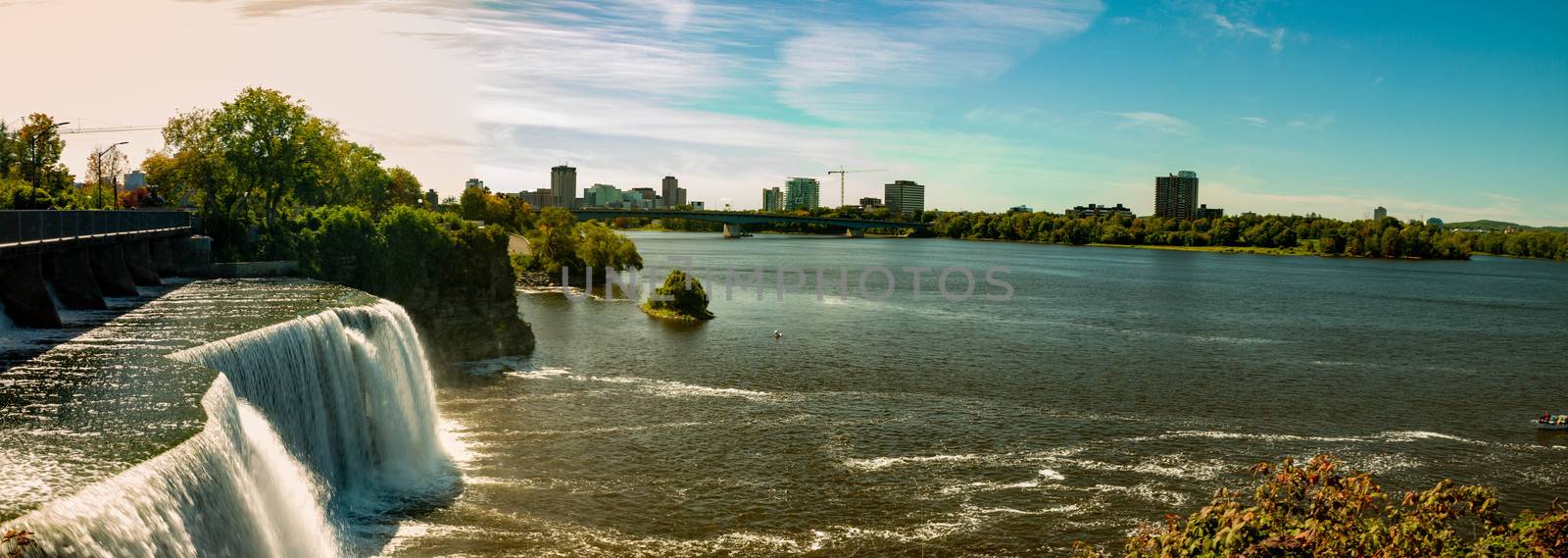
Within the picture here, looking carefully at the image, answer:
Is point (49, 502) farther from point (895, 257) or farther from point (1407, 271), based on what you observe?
point (1407, 271)

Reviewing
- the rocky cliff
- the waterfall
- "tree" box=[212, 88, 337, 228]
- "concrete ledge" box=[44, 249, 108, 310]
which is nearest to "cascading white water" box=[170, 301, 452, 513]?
the waterfall

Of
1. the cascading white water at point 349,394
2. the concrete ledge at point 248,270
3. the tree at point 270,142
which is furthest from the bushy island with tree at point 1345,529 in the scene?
the tree at point 270,142

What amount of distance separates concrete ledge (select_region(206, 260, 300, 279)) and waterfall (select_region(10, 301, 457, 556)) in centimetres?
1801

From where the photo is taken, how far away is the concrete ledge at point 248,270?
52750mm

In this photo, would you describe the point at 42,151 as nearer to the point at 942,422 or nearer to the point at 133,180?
the point at 133,180

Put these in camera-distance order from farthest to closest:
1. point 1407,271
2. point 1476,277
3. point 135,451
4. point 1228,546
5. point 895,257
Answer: point 895,257 → point 1407,271 → point 1476,277 → point 135,451 → point 1228,546

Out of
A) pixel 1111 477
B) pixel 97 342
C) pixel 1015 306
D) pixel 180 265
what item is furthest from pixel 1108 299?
pixel 97 342

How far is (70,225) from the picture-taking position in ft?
123

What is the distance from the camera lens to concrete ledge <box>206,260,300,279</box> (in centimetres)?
5275

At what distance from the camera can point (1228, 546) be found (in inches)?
455

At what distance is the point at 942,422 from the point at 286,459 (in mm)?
28837

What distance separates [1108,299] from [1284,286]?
1488 inches

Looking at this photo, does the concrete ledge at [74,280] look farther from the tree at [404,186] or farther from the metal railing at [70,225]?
the tree at [404,186]

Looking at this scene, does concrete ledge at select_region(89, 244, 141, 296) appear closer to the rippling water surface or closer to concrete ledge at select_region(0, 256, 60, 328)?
concrete ledge at select_region(0, 256, 60, 328)
